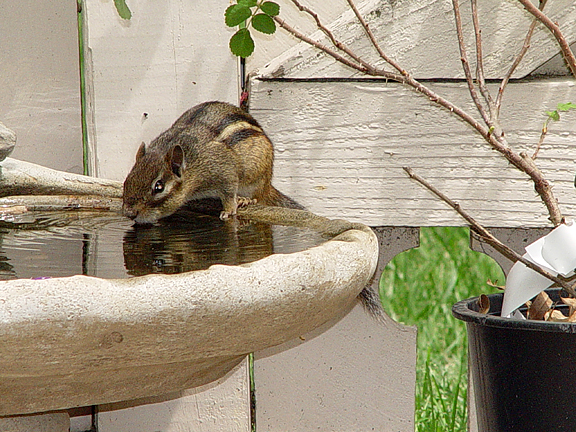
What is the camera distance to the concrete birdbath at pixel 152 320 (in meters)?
0.80

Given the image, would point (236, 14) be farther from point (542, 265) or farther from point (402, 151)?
point (542, 265)

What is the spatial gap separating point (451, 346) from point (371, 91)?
1019mm

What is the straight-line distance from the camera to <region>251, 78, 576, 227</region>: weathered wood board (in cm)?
196

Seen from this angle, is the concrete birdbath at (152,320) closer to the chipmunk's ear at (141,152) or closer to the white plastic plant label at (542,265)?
the white plastic plant label at (542,265)

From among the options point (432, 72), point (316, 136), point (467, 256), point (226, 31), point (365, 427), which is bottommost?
point (365, 427)

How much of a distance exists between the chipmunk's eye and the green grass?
0.99 meters

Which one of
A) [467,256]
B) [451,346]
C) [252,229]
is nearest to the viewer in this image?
[252,229]

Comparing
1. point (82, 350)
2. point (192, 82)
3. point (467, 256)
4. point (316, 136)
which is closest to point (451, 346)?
point (467, 256)

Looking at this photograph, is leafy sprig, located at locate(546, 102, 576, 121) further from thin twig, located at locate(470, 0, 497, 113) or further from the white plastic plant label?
the white plastic plant label

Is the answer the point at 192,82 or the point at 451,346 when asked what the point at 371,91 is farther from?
the point at 451,346

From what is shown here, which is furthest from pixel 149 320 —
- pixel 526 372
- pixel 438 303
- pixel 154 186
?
pixel 438 303

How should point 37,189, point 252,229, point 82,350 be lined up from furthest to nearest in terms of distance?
point 37,189, point 252,229, point 82,350

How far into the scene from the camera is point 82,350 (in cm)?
84

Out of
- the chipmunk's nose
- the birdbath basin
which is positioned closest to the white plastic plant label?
the birdbath basin
